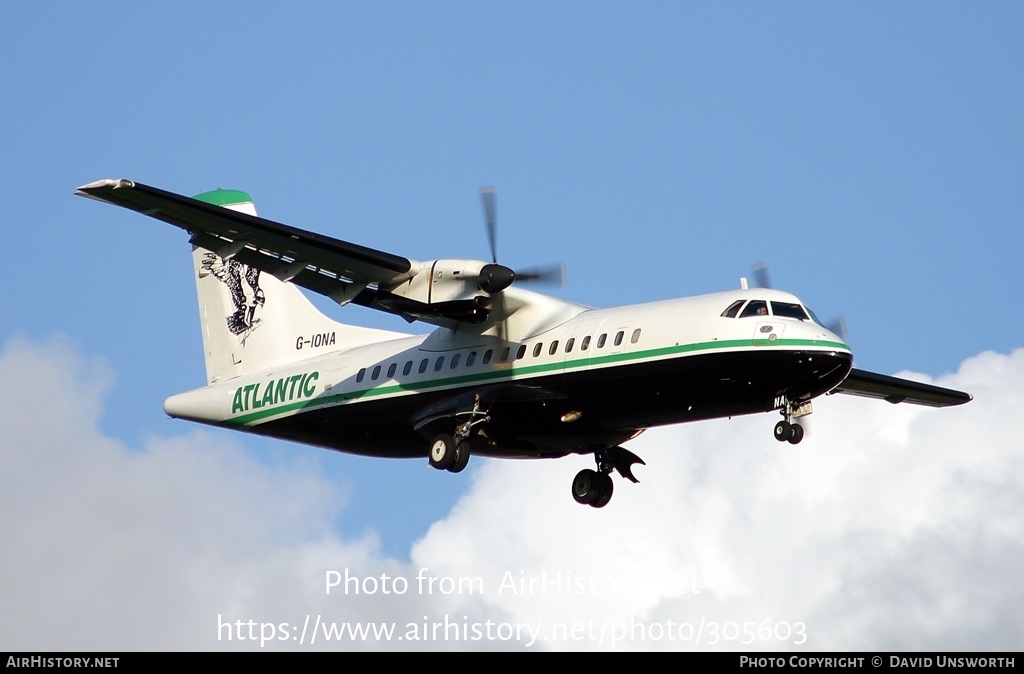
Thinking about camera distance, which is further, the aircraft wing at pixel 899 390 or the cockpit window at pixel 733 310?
the aircraft wing at pixel 899 390

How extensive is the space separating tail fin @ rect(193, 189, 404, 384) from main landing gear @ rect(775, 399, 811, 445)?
22.5ft

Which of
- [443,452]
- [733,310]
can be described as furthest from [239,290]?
[733,310]

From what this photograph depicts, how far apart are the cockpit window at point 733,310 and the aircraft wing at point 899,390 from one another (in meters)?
4.84

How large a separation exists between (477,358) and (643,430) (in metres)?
2.62

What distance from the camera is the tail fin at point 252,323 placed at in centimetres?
2459

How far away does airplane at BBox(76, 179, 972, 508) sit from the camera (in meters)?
19.3

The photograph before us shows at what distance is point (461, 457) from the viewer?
68.7ft

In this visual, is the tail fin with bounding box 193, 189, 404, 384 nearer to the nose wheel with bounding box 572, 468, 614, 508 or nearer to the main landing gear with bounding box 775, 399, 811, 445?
the nose wheel with bounding box 572, 468, 614, 508

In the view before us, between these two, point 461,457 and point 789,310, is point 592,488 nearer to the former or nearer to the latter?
point 461,457

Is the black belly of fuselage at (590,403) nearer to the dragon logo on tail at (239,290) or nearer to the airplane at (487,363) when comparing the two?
the airplane at (487,363)

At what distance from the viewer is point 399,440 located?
879 inches

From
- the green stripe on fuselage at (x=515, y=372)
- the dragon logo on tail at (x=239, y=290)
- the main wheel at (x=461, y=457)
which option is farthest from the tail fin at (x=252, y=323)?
the main wheel at (x=461, y=457)

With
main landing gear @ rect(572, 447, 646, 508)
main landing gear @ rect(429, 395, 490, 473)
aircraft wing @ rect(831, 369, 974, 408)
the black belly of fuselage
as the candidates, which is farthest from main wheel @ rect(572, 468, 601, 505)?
aircraft wing @ rect(831, 369, 974, 408)
